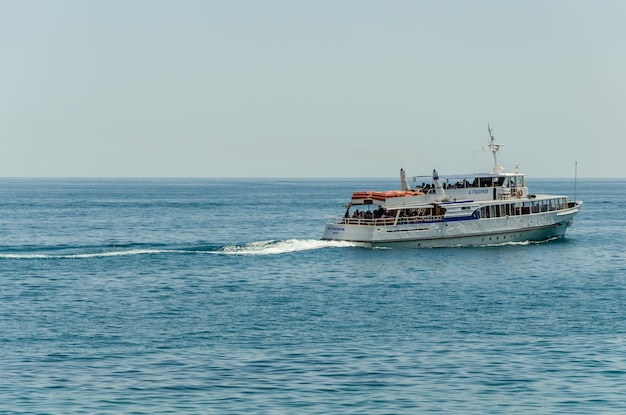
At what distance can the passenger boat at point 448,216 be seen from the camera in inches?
3255

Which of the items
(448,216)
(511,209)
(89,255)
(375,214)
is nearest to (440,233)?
(448,216)

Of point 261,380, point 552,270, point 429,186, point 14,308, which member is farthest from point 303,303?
point 429,186

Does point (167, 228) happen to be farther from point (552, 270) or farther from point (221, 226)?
point (552, 270)

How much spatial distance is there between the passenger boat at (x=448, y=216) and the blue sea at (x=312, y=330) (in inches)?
69.2

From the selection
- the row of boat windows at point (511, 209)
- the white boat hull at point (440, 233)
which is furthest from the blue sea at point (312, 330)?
the row of boat windows at point (511, 209)

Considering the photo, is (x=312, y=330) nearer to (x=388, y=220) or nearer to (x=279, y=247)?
(x=279, y=247)

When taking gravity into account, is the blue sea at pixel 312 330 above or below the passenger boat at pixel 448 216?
below

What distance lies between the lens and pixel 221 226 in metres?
124

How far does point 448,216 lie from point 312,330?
4096 centimetres

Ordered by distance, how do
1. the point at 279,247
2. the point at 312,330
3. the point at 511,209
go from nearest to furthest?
1. the point at 312,330
2. the point at 279,247
3. the point at 511,209

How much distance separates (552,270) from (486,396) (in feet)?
125

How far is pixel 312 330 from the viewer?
45.0m

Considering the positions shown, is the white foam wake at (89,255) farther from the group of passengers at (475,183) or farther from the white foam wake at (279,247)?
the group of passengers at (475,183)

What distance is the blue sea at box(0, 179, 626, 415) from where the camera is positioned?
3300cm
